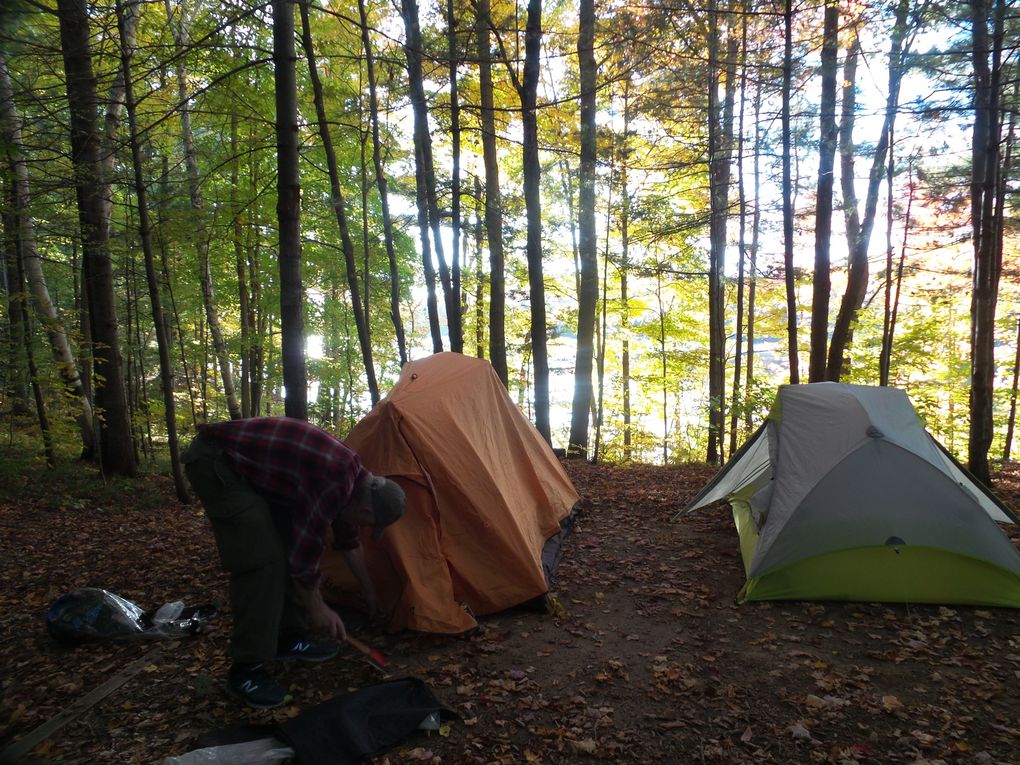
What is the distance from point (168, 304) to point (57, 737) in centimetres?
1123

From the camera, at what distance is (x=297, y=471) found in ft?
9.67

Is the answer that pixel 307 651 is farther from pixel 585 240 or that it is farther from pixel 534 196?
pixel 585 240

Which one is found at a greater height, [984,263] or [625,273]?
[625,273]

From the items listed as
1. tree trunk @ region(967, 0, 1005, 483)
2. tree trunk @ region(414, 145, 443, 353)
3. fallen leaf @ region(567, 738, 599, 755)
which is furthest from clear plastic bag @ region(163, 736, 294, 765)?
tree trunk @ region(967, 0, 1005, 483)

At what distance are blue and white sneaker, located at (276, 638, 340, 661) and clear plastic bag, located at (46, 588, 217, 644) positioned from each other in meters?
0.88

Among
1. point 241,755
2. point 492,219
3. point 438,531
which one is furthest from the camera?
point 492,219

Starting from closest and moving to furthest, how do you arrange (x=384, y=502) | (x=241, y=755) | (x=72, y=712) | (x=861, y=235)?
(x=241, y=755), (x=72, y=712), (x=384, y=502), (x=861, y=235)

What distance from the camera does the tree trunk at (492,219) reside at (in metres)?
9.23

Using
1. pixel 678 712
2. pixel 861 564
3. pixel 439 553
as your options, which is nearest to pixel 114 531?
pixel 439 553

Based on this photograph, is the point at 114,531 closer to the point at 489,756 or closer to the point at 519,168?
the point at 489,756

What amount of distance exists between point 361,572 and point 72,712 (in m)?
1.54

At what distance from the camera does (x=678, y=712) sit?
2945mm

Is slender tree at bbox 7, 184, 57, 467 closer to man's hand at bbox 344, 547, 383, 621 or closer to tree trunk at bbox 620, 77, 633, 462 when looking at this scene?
man's hand at bbox 344, 547, 383, 621

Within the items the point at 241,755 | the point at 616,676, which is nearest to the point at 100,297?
the point at 241,755
